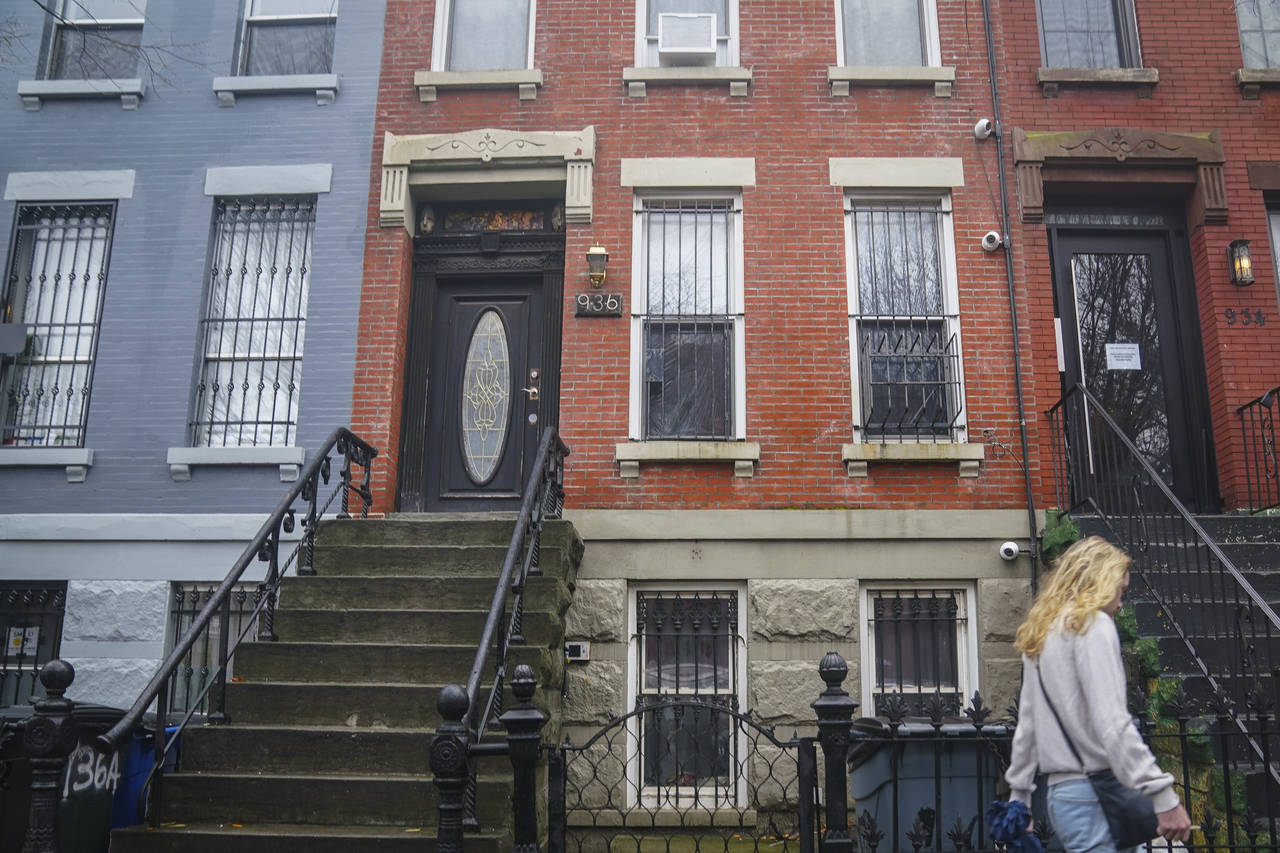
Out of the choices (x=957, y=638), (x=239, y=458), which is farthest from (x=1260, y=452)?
(x=239, y=458)

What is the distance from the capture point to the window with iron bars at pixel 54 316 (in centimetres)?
945

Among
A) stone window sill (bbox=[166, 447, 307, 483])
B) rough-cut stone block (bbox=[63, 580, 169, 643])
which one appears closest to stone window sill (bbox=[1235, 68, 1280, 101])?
stone window sill (bbox=[166, 447, 307, 483])

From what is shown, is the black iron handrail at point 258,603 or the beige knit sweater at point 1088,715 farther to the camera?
the black iron handrail at point 258,603

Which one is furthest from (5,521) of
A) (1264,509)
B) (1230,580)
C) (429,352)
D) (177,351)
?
(1264,509)

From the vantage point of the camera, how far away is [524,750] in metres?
4.78

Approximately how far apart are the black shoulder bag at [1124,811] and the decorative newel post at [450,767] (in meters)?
2.44

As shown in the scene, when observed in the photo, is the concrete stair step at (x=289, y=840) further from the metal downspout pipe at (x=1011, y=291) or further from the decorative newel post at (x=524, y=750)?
the metal downspout pipe at (x=1011, y=291)

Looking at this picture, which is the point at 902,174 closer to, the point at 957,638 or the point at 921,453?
the point at 921,453

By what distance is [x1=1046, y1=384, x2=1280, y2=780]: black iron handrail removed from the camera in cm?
634

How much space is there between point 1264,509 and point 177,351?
360 inches

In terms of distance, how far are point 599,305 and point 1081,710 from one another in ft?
19.5

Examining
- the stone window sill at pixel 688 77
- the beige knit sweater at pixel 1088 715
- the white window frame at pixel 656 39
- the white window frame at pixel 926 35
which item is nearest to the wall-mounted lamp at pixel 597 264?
the stone window sill at pixel 688 77

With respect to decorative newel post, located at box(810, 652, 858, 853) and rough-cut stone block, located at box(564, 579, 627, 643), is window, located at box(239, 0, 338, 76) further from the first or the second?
decorative newel post, located at box(810, 652, 858, 853)

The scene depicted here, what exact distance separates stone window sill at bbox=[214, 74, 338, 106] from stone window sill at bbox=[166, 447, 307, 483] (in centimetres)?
325
